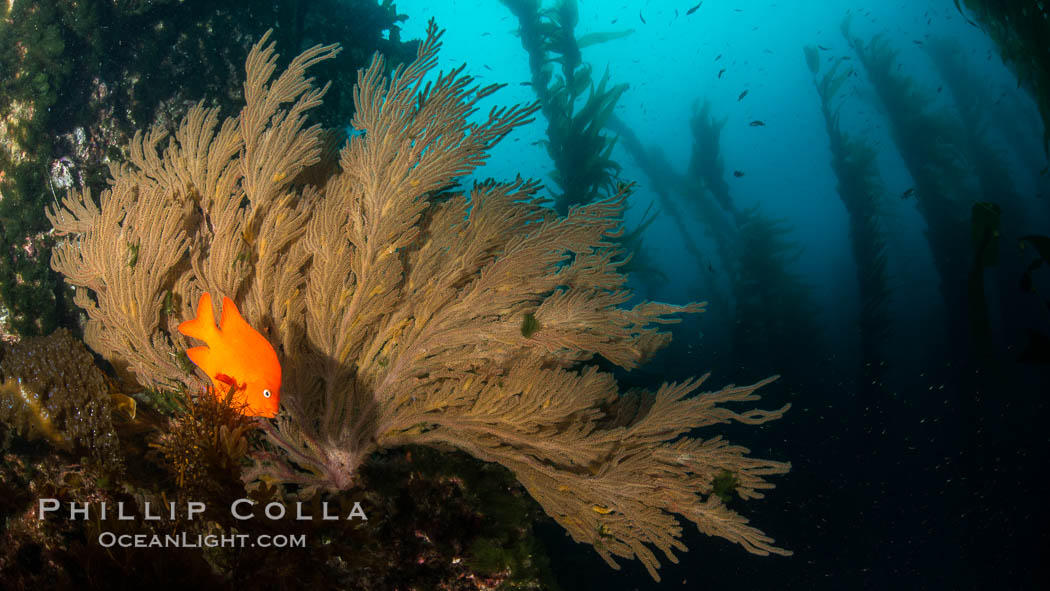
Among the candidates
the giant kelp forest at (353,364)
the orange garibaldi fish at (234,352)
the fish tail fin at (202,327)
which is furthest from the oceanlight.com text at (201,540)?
the fish tail fin at (202,327)

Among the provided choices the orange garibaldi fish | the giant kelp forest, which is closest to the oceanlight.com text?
the giant kelp forest

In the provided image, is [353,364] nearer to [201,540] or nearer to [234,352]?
[234,352]

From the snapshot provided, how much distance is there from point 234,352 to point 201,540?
0.97m

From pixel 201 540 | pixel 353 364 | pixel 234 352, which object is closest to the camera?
pixel 234 352

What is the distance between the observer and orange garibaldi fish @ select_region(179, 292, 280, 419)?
69.7 inches

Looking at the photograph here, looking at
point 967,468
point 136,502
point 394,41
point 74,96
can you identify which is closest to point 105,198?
point 136,502

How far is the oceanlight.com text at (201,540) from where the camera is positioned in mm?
1978

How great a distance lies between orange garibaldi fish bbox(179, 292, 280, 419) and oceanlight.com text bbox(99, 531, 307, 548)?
66 cm

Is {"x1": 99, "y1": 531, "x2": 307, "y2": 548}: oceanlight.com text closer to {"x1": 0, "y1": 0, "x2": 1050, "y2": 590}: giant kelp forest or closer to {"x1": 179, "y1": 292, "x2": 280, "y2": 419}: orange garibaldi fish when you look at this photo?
{"x1": 0, "y1": 0, "x2": 1050, "y2": 590}: giant kelp forest

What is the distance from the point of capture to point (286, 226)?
2600mm

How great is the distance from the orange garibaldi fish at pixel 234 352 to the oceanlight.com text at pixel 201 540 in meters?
0.66

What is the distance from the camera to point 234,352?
1.78 meters

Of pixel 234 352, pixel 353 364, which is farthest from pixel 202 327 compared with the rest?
pixel 353 364

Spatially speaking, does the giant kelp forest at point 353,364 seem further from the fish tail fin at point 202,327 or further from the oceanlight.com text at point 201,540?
the fish tail fin at point 202,327
